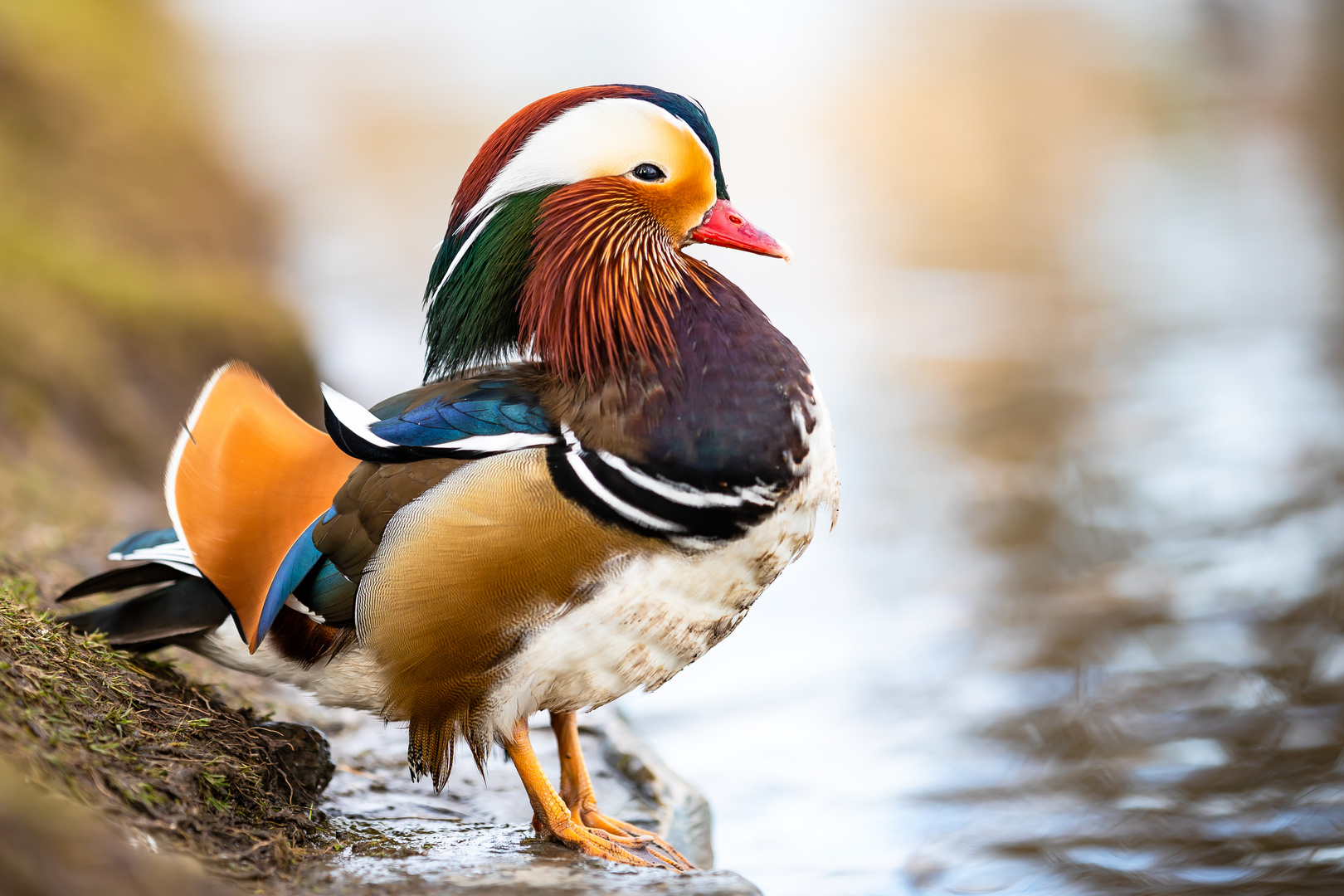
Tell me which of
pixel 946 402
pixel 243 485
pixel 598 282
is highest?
pixel 946 402

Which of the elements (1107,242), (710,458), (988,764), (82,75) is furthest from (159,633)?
(1107,242)

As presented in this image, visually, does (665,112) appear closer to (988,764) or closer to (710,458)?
(710,458)

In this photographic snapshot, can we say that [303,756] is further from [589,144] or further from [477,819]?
[589,144]

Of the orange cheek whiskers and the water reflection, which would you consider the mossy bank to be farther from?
the water reflection

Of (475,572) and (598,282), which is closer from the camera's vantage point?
(475,572)

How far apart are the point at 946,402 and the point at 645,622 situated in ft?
21.6

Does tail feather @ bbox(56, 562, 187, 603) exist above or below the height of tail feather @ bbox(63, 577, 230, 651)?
above

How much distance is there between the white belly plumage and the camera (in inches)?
110

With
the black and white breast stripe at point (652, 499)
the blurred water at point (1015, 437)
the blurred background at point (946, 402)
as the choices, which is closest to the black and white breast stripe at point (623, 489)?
the black and white breast stripe at point (652, 499)

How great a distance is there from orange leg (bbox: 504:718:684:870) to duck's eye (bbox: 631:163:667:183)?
1.31 meters

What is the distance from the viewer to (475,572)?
2781mm

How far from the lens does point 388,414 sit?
3.08 metres

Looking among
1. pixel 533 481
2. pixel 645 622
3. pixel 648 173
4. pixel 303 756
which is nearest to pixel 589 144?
pixel 648 173

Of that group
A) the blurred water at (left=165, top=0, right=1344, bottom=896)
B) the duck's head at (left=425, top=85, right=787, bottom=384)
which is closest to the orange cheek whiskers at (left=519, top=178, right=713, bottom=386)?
the duck's head at (left=425, top=85, right=787, bottom=384)
